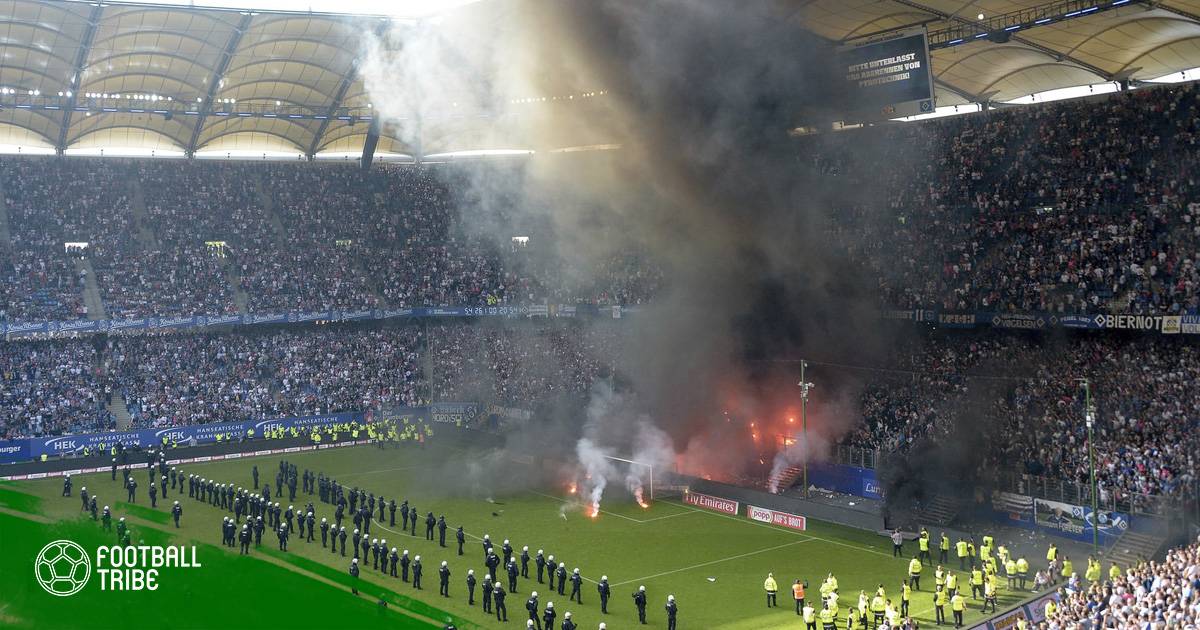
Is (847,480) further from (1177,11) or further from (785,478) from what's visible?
(1177,11)

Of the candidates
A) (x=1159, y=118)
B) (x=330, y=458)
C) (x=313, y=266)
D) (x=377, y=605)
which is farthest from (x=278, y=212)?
(x=377, y=605)

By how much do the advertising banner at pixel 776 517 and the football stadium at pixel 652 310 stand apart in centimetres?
5

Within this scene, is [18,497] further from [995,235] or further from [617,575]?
[995,235]

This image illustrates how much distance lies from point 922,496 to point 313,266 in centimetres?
2785

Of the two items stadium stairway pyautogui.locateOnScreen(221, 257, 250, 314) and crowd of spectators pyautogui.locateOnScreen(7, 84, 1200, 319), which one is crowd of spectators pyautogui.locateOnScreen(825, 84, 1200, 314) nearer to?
crowd of spectators pyautogui.locateOnScreen(7, 84, 1200, 319)

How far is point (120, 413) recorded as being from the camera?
35.0 m

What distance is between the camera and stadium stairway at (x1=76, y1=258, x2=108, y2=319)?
37.0 metres

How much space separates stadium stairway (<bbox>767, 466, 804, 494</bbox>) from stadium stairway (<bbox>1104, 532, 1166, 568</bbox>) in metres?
8.94

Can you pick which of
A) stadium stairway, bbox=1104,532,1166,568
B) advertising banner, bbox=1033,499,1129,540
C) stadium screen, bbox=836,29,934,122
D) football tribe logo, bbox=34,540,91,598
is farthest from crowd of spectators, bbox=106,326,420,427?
football tribe logo, bbox=34,540,91,598

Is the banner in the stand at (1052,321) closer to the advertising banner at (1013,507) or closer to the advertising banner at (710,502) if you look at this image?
the advertising banner at (1013,507)

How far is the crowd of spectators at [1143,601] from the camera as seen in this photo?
527 inches

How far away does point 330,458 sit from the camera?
34.9 metres

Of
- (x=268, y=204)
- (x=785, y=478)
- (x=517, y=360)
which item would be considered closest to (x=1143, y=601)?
(x=785, y=478)

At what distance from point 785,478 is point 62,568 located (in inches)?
953
